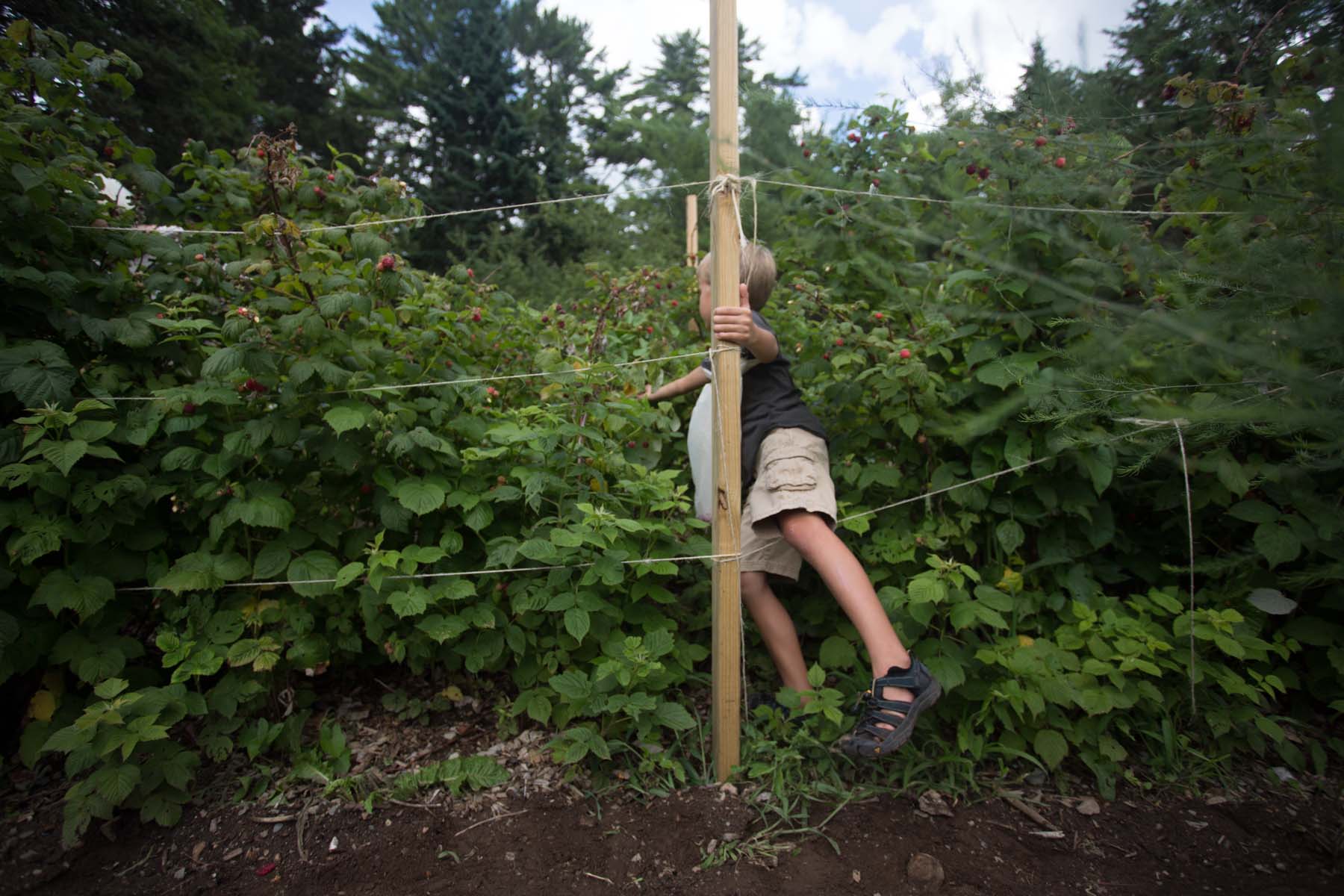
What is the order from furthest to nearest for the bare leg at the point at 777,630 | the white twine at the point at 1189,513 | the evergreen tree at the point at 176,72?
the evergreen tree at the point at 176,72
the bare leg at the point at 777,630
the white twine at the point at 1189,513

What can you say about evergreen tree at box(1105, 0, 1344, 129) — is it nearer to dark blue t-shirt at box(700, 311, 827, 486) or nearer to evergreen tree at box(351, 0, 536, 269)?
dark blue t-shirt at box(700, 311, 827, 486)

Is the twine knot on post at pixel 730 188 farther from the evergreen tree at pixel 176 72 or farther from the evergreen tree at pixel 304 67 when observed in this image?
the evergreen tree at pixel 304 67

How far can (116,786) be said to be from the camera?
6.16ft

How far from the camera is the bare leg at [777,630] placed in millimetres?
2301

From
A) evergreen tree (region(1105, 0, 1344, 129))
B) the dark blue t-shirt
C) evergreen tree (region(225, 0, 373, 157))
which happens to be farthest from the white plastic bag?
evergreen tree (region(225, 0, 373, 157))

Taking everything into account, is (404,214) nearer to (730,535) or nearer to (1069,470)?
(730,535)

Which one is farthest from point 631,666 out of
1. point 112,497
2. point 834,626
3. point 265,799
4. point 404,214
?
point 404,214

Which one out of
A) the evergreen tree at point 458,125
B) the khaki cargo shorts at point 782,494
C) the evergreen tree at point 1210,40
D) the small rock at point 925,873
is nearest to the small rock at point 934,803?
the small rock at point 925,873

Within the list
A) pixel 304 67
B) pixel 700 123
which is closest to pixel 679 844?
pixel 700 123

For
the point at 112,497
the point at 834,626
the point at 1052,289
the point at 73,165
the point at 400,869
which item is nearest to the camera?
the point at 400,869

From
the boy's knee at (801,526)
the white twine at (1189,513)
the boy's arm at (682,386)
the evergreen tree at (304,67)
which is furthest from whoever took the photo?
the evergreen tree at (304,67)

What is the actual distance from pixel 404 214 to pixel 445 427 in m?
0.81

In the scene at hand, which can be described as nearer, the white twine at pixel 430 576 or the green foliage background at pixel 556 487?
the green foliage background at pixel 556 487

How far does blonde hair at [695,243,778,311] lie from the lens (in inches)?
92.2
